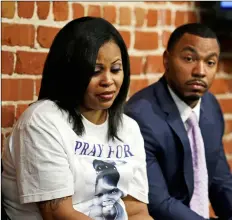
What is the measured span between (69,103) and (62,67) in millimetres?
106

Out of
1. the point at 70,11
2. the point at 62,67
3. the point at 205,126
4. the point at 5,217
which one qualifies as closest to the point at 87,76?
the point at 62,67

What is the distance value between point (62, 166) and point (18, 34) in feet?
1.97

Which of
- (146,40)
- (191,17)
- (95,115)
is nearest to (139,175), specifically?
(95,115)

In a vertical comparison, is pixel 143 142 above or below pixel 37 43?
below

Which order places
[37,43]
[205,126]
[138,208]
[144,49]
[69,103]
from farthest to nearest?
[144,49] < [205,126] < [37,43] < [138,208] < [69,103]

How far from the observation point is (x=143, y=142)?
2041mm

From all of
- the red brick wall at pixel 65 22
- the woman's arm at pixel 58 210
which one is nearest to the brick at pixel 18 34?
the red brick wall at pixel 65 22

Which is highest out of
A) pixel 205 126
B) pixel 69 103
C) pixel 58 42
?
pixel 58 42

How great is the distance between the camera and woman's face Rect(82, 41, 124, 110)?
1825 mm

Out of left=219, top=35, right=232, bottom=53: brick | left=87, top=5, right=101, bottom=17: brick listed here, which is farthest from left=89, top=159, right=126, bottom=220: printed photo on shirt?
left=219, top=35, right=232, bottom=53: brick

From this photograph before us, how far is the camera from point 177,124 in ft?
7.46

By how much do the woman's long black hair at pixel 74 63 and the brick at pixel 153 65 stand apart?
78 cm

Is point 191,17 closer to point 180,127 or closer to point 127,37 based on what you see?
point 127,37

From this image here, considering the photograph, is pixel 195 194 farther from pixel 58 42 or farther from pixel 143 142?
pixel 58 42
